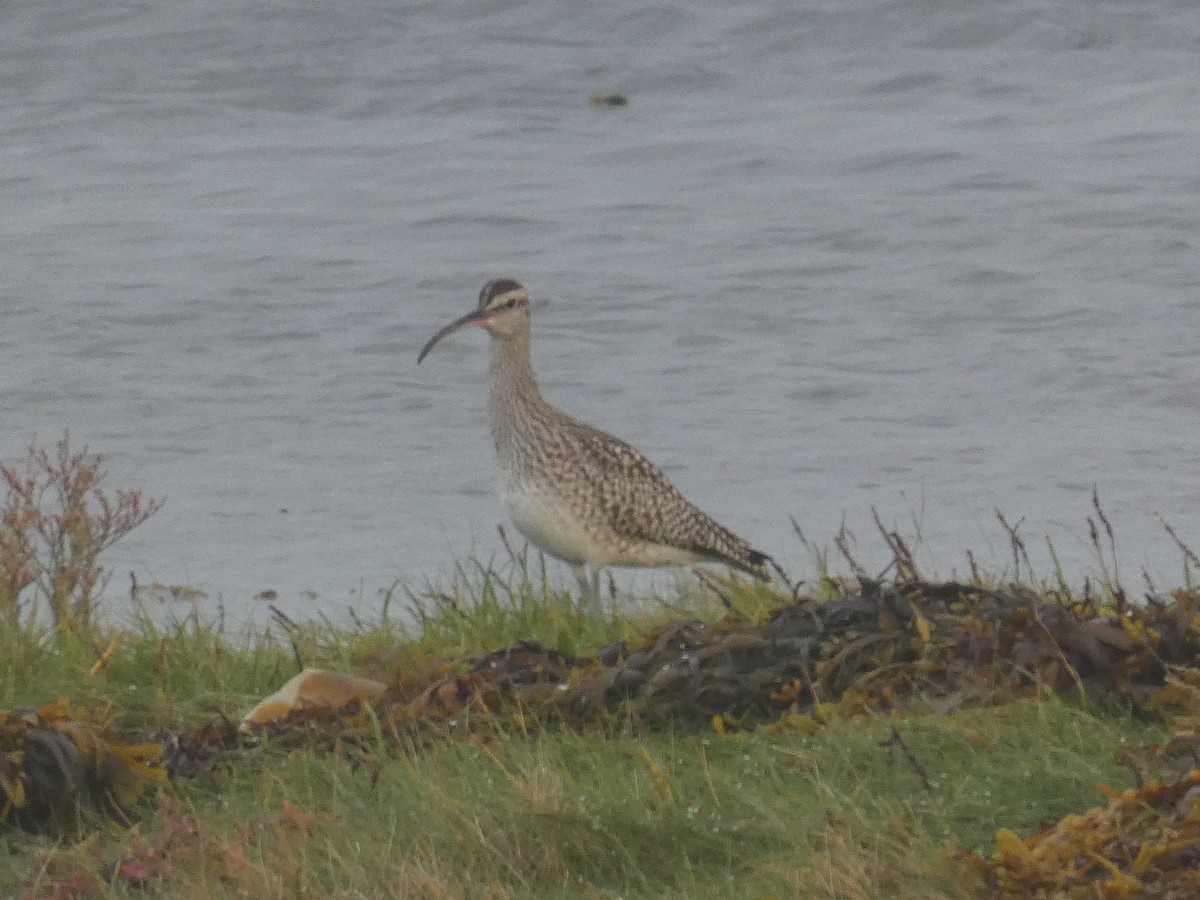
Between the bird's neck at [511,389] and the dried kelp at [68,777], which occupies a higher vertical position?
the bird's neck at [511,389]

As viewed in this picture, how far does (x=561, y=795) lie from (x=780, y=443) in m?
7.39

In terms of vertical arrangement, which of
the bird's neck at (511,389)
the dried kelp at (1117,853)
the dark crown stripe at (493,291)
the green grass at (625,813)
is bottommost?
the green grass at (625,813)

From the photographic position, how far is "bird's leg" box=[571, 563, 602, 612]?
7859mm

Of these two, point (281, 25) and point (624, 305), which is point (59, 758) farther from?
point (281, 25)

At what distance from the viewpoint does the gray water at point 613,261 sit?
38.1 ft

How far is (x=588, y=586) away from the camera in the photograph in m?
9.08

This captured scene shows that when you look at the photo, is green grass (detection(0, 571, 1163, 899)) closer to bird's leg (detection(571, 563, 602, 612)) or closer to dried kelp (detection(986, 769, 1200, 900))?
dried kelp (detection(986, 769, 1200, 900))

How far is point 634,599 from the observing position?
8141 mm

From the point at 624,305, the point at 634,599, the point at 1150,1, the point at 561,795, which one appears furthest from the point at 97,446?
the point at 1150,1

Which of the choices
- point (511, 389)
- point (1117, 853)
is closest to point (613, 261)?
point (511, 389)

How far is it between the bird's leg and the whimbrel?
0.01 meters

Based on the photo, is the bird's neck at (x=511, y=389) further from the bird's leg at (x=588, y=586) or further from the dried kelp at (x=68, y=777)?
the dried kelp at (x=68, y=777)

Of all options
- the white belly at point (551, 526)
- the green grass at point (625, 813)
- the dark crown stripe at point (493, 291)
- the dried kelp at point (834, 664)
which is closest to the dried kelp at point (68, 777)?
the green grass at point (625, 813)

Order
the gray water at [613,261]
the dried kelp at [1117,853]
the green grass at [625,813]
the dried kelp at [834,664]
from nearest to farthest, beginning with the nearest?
1. the dried kelp at [1117,853]
2. the green grass at [625,813]
3. the dried kelp at [834,664]
4. the gray water at [613,261]
